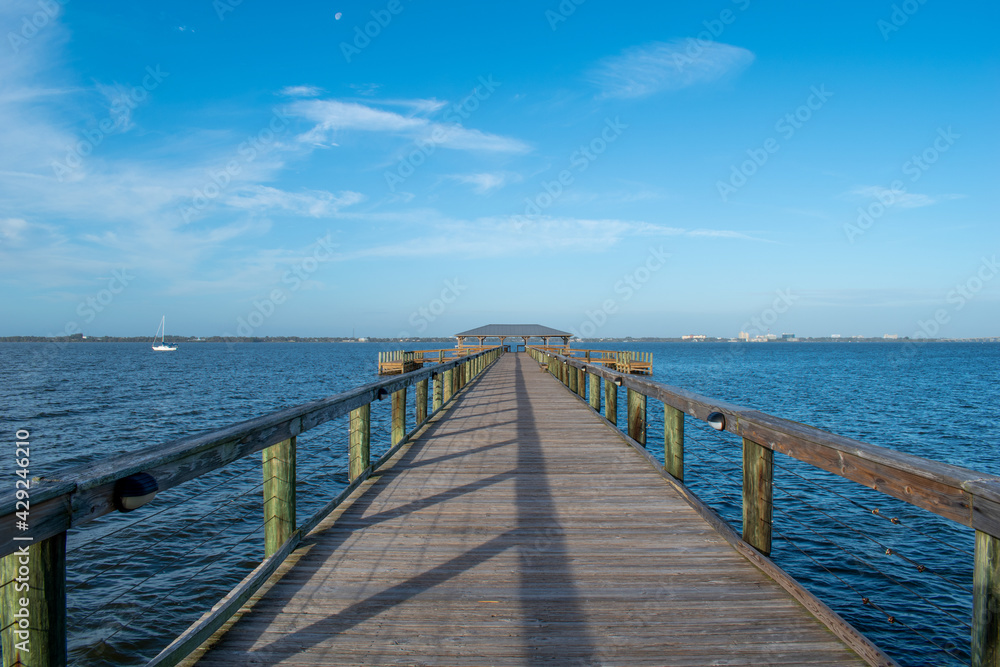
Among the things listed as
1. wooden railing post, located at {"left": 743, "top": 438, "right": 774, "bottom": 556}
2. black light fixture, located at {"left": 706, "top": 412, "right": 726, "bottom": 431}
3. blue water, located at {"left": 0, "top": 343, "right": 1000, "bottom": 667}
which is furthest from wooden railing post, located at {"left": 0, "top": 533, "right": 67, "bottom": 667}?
black light fixture, located at {"left": 706, "top": 412, "right": 726, "bottom": 431}

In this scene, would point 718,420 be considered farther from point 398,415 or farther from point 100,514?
point 398,415

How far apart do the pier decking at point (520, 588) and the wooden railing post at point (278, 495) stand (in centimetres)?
16

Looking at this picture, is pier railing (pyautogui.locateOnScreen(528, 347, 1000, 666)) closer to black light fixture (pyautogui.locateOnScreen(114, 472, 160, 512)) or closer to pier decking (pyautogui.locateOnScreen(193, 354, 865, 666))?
pier decking (pyautogui.locateOnScreen(193, 354, 865, 666))

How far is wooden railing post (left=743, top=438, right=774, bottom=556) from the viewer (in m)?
3.26

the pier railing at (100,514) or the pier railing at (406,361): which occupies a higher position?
the pier railing at (100,514)

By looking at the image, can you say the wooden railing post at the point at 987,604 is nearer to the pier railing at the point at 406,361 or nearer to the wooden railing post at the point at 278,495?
the wooden railing post at the point at 278,495

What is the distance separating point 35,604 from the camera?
1.70 meters

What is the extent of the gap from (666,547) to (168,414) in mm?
23790

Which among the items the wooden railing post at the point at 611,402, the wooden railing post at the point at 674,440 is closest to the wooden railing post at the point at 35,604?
the wooden railing post at the point at 674,440

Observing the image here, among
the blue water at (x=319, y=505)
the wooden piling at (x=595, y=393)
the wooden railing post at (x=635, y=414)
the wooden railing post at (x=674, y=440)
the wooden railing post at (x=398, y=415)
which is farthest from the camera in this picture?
the wooden piling at (x=595, y=393)

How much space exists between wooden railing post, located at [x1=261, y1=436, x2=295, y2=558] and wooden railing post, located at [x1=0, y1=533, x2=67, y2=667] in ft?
5.27

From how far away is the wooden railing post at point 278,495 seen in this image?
336 centimetres

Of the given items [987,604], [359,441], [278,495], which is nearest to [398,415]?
[359,441]

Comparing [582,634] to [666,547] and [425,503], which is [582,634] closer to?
[666,547]
